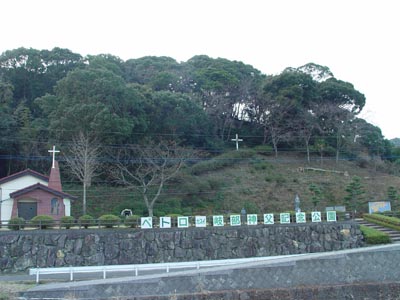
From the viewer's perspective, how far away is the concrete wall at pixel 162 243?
21.5 meters

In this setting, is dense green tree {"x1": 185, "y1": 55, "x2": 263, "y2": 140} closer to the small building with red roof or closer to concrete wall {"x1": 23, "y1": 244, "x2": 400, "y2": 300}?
the small building with red roof

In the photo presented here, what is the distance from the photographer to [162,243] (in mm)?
22859

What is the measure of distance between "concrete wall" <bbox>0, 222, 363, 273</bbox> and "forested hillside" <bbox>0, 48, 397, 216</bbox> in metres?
13.1

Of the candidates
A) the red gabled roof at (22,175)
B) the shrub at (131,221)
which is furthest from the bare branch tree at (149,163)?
the shrub at (131,221)

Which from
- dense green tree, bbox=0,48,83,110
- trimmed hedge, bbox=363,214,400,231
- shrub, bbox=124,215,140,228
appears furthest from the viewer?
dense green tree, bbox=0,48,83,110

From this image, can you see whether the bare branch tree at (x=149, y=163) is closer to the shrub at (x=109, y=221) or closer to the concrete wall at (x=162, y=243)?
the shrub at (x=109, y=221)

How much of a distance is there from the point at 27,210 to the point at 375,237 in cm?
2218

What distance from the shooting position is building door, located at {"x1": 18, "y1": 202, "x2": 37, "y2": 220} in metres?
28.5

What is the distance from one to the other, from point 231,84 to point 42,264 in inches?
1326

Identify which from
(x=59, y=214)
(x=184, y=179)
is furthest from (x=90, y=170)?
(x=184, y=179)

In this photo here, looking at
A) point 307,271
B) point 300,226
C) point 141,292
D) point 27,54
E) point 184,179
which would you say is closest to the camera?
point 141,292

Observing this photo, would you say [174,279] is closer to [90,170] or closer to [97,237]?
[97,237]

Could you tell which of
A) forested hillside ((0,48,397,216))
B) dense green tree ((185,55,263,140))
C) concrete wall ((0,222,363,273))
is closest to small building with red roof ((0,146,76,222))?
forested hillside ((0,48,397,216))

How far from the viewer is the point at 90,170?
107ft
